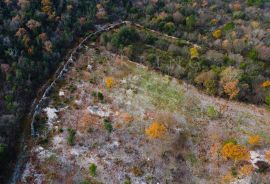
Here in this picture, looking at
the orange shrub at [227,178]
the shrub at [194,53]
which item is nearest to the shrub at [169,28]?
the shrub at [194,53]

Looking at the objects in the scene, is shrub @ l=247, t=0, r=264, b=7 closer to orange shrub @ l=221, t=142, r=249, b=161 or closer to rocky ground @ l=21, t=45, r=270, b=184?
rocky ground @ l=21, t=45, r=270, b=184

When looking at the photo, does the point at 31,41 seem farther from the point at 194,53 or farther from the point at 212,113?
the point at 212,113

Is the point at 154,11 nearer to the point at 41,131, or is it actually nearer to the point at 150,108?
the point at 150,108

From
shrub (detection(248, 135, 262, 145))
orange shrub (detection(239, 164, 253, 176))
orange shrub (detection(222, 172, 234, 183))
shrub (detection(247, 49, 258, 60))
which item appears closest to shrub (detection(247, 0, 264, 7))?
shrub (detection(247, 49, 258, 60))

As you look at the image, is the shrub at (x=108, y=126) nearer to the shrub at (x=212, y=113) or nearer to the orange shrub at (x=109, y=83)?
the orange shrub at (x=109, y=83)

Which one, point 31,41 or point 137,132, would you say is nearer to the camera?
point 137,132

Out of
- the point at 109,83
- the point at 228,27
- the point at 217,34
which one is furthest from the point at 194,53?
the point at 109,83
